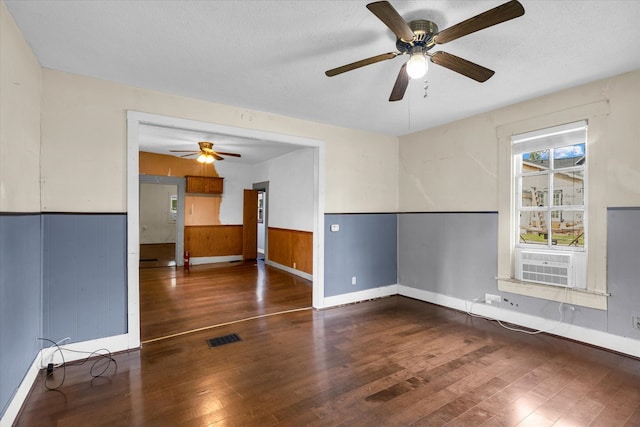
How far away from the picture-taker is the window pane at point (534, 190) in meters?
3.48

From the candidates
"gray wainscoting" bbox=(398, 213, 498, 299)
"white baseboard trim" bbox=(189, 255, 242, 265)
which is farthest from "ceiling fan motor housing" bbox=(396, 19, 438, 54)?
"white baseboard trim" bbox=(189, 255, 242, 265)

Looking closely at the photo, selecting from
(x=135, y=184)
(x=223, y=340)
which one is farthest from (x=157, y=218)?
(x=223, y=340)

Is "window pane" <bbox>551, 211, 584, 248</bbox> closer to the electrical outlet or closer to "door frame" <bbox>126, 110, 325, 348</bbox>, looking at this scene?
the electrical outlet

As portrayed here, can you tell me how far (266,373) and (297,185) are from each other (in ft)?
14.5

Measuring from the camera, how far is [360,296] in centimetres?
461

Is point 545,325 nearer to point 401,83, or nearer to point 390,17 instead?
point 401,83

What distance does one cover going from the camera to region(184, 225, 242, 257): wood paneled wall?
7535mm

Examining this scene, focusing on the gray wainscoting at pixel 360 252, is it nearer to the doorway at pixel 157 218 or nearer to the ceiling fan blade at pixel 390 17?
the ceiling fan blade at pixel 390 17

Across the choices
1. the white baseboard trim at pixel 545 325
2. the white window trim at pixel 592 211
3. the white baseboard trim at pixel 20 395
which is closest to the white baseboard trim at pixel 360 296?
the white baseboard trim at pixel 545 325

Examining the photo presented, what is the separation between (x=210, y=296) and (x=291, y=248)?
2.31 meters

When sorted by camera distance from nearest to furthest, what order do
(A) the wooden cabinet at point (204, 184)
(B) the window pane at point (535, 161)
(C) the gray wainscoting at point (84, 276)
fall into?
(C) the gray wainscoting at point (84, 276), (B) the window pane at point (535, 161), (A) the wooden cabinet at point (204, 184)

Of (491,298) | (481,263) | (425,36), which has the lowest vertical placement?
(491,298)

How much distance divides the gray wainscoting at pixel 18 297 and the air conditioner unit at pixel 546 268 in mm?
4595

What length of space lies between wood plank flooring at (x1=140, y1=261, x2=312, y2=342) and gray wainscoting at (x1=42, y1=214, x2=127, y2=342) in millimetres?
552
